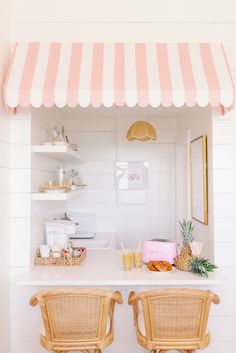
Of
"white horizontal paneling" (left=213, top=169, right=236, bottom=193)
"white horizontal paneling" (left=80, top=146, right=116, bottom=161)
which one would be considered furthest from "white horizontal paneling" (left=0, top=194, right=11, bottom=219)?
"white horizontal paneling" (left=80, top=146, right=116, bottom=161)

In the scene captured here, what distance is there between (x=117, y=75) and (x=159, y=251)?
117 cm

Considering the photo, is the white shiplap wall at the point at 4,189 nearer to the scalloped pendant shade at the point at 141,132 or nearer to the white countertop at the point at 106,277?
the white countertop at the point at 106,277

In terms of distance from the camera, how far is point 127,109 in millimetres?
3746

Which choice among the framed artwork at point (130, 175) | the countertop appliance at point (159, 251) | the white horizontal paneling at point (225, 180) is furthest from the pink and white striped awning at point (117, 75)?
the framed artwork at point (130, 175)

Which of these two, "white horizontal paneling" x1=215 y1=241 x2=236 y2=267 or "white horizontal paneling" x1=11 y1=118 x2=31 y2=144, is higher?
"white horizontal paneling" x1=11 y1=118 x2=31 y2=144

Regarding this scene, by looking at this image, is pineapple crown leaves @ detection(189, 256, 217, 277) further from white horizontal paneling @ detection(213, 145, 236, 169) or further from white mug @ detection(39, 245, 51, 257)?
white mug @ detection(39, 245, 51, 257)

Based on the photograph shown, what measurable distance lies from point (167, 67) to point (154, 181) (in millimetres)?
2159

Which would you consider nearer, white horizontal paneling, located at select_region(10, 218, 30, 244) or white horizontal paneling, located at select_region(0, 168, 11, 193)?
white horizontal paneling, located at select_region(0, 168, 11, 193)

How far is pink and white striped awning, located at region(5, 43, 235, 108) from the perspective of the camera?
6.45 ft

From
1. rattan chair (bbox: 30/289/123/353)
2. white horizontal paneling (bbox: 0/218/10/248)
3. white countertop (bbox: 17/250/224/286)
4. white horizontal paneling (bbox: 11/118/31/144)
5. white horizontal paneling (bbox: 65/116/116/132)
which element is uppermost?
white horizontal paneling (bbox: 65/116/116/132)

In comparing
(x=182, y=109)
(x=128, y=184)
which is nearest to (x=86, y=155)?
(x=128, y=184)

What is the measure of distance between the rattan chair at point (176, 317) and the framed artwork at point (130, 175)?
2413 mm

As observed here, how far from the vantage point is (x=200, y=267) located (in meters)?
2.04

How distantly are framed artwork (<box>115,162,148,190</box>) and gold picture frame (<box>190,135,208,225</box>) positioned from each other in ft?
3.12
